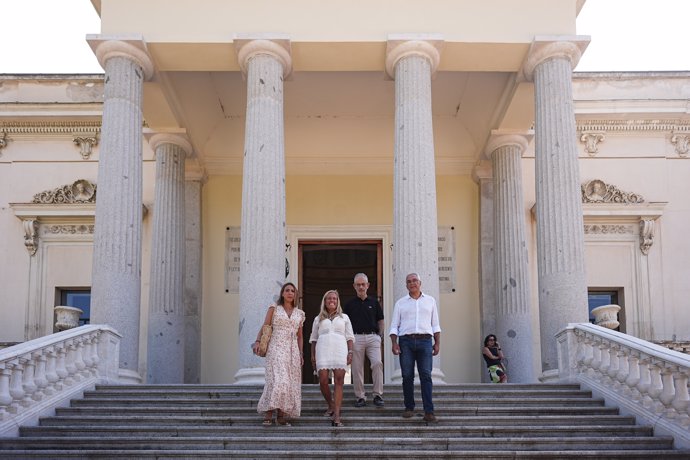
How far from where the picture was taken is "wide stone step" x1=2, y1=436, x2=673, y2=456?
991 cm

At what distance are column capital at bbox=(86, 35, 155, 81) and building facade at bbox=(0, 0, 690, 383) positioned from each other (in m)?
0.03

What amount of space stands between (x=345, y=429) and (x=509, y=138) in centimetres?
950

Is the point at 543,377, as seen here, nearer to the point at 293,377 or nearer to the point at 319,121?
the point at 293,377

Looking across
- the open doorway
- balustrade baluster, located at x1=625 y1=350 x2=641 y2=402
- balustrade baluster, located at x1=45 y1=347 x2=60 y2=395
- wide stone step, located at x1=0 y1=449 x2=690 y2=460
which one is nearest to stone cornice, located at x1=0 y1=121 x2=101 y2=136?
the open doorway

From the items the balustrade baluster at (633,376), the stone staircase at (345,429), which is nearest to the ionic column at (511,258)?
the stone staircase at (345,429)

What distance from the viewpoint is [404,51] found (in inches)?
602

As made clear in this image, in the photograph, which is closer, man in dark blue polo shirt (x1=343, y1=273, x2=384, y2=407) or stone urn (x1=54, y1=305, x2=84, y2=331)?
man in dark blue polo shirt (x1=343, y1=273, x2=384, y2=407)

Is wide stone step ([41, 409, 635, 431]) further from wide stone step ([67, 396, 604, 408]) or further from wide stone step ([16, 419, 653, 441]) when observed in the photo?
wide stone step ([67, 396, 604, 408])

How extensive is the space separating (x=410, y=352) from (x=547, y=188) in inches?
195

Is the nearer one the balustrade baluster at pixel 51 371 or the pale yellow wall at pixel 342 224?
the balustrade baluster at pixel 51 371

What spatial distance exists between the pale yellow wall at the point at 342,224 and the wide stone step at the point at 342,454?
954cm

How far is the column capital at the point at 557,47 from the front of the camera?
15234mm

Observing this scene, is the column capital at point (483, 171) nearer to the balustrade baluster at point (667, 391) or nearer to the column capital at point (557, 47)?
the column capital at point (557, 47)

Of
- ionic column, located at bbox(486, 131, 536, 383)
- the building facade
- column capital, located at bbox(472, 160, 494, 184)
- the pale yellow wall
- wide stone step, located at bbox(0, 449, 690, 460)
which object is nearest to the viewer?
wide stone step, located at bbox(0, 449, 690, 460)
